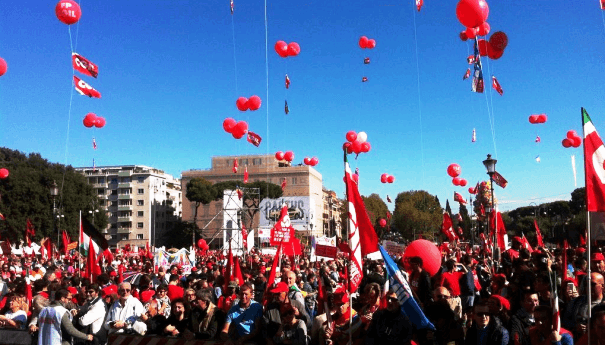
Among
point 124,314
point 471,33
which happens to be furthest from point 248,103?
point 124,314

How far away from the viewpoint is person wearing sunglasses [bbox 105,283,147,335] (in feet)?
28.7

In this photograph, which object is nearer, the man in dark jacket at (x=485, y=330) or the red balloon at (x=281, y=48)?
the man in dark jacket at (x=485, y=330)

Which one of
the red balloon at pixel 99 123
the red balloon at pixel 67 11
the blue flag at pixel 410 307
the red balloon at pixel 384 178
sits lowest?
the blue flag at pixel 410 307

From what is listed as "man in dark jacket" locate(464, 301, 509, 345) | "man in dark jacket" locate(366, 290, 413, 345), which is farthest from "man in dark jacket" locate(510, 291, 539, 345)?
"man in dark jacket" locate(366, 290, 413, 345)

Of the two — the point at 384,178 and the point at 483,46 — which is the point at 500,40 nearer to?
the point at 483,46

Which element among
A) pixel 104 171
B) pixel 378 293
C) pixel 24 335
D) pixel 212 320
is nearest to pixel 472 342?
pixel 378 293

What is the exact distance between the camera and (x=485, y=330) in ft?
18.9

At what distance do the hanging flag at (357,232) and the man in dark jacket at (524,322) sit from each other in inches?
70.5

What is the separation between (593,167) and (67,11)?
1317 cm

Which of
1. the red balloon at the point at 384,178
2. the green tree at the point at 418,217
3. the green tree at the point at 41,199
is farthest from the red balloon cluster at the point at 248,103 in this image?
the green tree at the point at 418,217

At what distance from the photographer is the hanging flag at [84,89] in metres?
17.4

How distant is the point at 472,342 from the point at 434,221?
100 meters

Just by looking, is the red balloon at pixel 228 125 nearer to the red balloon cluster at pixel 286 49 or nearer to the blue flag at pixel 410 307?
the red balloon cluster at pixel 286 49

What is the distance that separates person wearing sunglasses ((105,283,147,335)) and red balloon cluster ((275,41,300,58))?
12.6m
